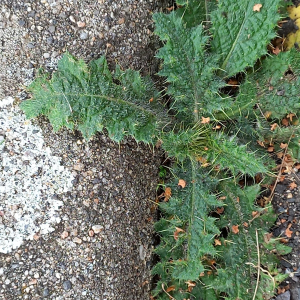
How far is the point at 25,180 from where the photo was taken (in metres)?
2.34

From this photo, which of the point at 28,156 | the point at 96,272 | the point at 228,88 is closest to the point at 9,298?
the point at 96,272

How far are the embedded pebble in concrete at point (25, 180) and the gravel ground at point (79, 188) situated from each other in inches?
0.5

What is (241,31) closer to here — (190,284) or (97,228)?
(97,228)

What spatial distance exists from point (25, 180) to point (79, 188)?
0.34 m

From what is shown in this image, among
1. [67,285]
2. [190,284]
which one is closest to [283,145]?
[190,284]

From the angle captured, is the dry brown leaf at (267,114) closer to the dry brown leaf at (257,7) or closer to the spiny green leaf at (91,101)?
the dry brown leaf at (257,7)

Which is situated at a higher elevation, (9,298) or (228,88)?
(228,88)

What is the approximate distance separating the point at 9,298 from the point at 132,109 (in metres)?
1.36

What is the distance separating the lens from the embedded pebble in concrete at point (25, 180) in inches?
90.6

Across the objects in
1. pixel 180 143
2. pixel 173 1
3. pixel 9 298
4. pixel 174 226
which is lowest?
pixel 9 298

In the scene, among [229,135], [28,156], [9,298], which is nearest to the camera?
[9,298]

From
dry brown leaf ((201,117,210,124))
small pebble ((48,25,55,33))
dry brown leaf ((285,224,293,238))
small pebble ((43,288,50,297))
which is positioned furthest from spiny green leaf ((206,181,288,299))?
small pebble ((48,25,55,33))

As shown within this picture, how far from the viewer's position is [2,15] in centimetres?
238

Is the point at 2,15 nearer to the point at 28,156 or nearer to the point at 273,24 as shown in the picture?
the point at 28,156
